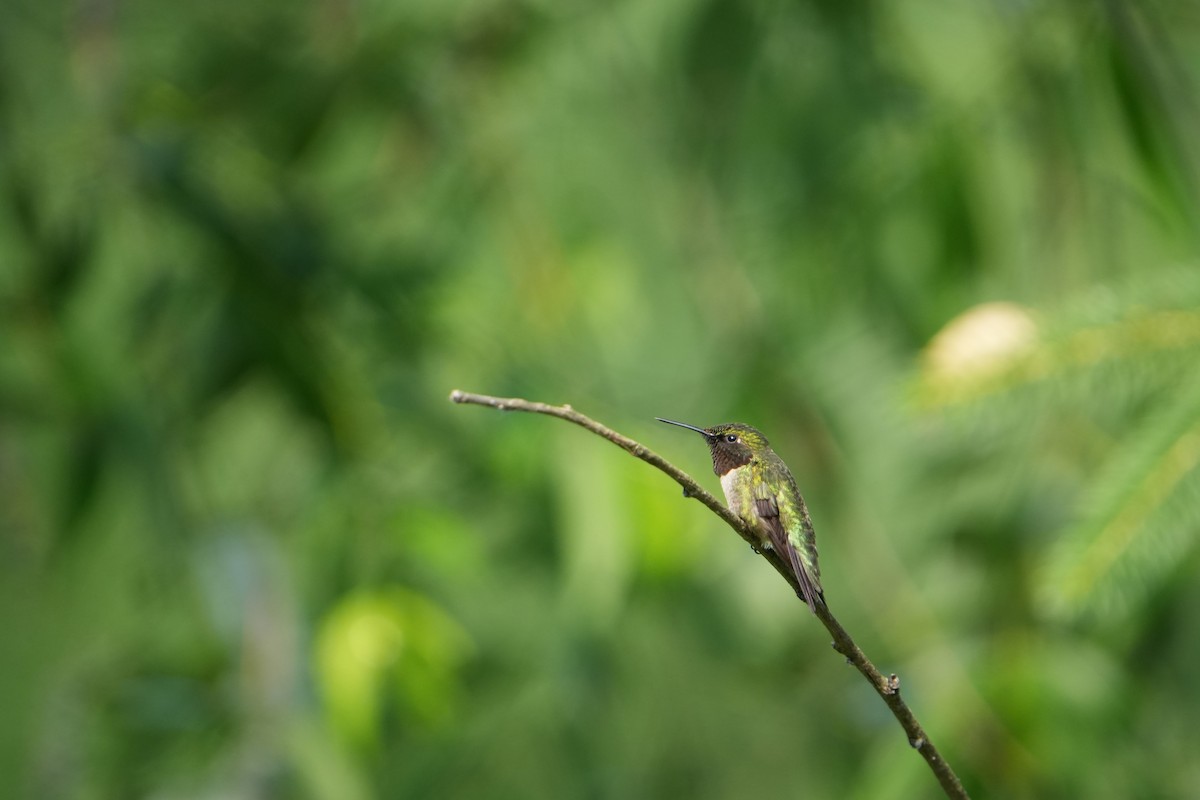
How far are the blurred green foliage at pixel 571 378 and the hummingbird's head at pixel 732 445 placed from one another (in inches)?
14.2

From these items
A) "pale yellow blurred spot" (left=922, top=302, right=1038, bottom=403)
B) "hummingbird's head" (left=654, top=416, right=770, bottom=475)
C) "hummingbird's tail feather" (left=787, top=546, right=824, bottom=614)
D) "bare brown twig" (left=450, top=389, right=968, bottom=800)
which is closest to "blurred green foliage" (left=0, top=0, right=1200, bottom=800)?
"pale yellow blurred spot" (left=922, top=302, right=1038, bottom=403)

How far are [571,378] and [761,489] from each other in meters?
1.54

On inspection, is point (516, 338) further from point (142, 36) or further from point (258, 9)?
point (142, 36)

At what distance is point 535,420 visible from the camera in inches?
87.7

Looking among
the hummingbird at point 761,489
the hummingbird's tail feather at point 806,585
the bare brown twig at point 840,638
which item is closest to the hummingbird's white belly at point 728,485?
the hummingbird at point 761,489

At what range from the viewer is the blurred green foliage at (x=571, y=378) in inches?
78.1

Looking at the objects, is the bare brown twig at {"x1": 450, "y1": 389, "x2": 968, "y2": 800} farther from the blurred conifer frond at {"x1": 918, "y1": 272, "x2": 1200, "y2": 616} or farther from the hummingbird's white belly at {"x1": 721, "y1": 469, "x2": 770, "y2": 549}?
the blurred conifer frond at {"x1": 918, "y1": 272, "x2": 1200, "y2": 616}

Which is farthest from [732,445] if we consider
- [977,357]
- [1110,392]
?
[1110,392]

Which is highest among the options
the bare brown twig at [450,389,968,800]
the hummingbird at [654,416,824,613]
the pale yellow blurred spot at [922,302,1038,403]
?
the pale yellow blurred spot at [922,302,1038,403]

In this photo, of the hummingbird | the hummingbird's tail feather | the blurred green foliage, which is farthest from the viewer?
the blurred green foliage

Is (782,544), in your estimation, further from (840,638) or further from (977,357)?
(977,357)

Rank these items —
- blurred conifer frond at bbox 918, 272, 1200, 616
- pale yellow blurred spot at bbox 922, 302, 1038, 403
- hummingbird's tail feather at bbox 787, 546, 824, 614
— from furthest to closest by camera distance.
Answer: pale yellow blurred spot at bbox 922, 302, 1038, 403 < blurred conifer frond at bbox 918, 272, 1200, 616 < hummingbird's tail feather at bbox 787, 546, 824, 614

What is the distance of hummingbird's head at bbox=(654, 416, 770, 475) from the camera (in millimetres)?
943

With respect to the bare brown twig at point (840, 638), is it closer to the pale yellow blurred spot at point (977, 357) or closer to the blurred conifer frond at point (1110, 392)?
the blurred conifer frond at point (1110, 392)
